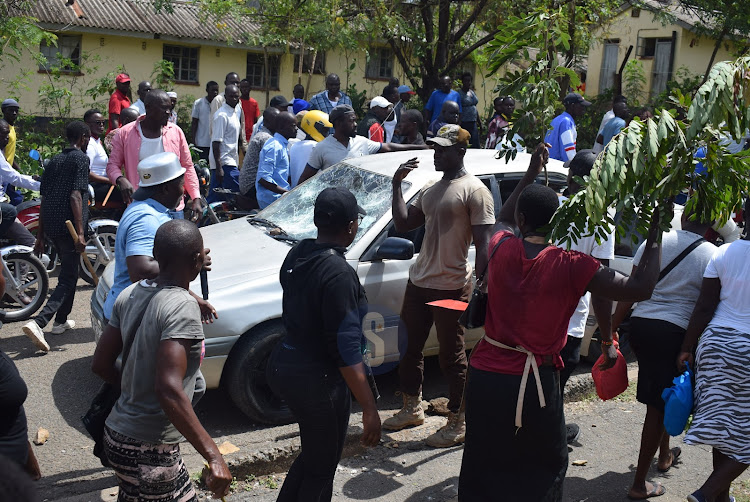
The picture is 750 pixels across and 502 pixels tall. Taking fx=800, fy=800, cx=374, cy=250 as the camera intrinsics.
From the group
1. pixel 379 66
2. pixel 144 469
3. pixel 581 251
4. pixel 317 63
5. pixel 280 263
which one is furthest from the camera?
pixel 379 66

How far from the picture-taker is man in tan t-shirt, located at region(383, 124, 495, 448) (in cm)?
513

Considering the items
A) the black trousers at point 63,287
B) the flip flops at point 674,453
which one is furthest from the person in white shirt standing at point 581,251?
the black trousers at point 63,287

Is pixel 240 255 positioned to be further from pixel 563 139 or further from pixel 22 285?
pixel 563 139

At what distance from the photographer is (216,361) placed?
5266 millimetres

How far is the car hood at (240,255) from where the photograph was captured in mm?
5488

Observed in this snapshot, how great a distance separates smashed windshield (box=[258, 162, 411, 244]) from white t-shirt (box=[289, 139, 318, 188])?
169 cm

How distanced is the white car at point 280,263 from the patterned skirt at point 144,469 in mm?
1934

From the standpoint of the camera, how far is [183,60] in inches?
1017

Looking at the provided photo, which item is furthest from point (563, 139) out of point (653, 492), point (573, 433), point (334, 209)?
point (334, 209)

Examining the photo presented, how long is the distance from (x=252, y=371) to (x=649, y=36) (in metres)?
28.3

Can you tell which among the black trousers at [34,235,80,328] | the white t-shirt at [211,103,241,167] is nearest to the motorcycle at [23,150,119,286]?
the black trousers at [34,235,80,328]

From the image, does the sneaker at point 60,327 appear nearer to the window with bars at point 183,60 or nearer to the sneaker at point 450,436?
the sneaker at point 450,436

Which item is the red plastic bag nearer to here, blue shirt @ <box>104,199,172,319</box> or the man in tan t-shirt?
the man in tan t-shirt

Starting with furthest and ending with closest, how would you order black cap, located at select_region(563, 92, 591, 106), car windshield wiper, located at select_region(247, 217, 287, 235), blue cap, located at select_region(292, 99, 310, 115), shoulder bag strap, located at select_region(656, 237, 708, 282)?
blue cap, located at select_region(292, 99, 310, 115) < black cap, located at select_region(563, 92, 591, 106) < car windshield wiper, located at select_region(247, 217, 287, 235) < shoulder bag strap, located at select_region(656, 237, 708, 282)
